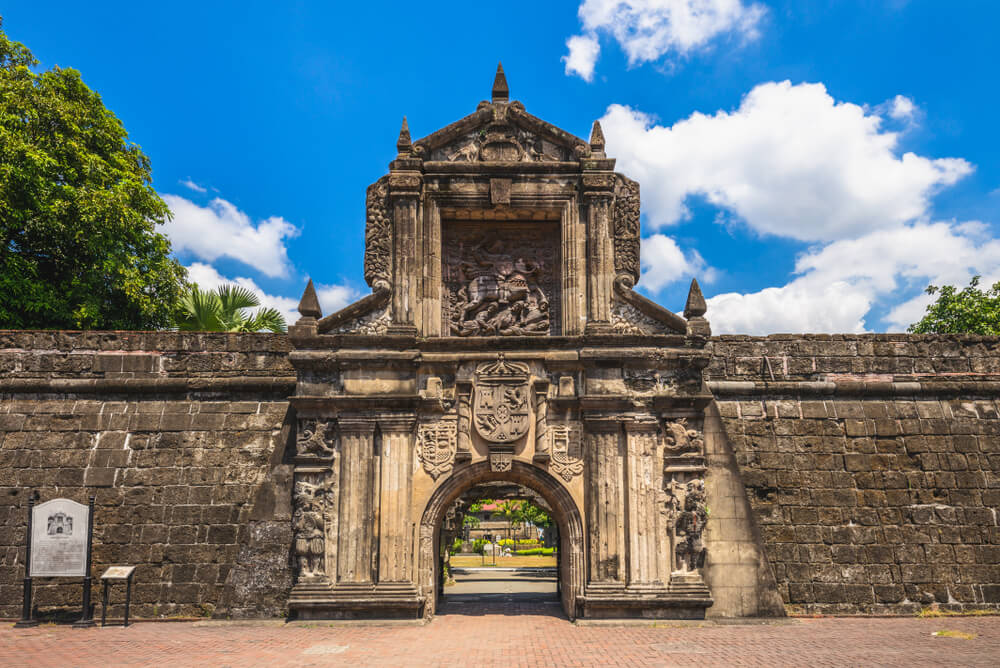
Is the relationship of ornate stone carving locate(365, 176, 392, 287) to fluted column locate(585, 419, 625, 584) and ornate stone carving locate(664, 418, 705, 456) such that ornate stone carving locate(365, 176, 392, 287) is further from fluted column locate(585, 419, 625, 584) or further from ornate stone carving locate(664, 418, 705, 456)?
ornate stone carving locate(664, 418, 705, 456)

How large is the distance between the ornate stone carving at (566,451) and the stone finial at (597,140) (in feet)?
16.4

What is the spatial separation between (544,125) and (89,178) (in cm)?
1283

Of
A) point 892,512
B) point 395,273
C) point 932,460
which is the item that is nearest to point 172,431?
point 395,273

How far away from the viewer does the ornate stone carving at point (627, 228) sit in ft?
40.5

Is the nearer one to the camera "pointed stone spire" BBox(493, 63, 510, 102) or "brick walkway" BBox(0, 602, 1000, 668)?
"brick walkway" BBox(0, 602, 1000, 668)

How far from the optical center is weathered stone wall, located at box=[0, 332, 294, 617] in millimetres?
11375

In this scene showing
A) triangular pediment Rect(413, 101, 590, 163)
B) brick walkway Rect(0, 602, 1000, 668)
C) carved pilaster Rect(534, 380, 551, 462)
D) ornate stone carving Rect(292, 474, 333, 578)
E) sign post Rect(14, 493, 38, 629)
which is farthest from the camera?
triangular pediment Rect(413, 101, 590, 163)

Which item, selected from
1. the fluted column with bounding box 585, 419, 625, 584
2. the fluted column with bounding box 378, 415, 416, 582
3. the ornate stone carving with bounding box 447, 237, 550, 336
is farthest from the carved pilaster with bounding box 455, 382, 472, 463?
the fluted column with bounding box 585, 419, 625, 584

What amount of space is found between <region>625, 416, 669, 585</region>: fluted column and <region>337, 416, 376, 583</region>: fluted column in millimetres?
4162

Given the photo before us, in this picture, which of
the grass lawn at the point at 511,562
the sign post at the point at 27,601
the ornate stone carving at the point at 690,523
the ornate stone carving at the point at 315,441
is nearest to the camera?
the sign post at the point at 27,601

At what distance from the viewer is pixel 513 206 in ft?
41.1

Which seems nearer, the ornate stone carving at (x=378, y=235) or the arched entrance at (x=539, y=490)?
the arched entrance at (x=539, y=490)

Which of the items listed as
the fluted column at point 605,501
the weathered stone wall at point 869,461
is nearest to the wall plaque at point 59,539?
the fluted column at point 605,501

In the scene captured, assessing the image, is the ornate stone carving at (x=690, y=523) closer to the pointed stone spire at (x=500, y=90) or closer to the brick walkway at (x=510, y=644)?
the brick walkway at (x=510, y=644)
